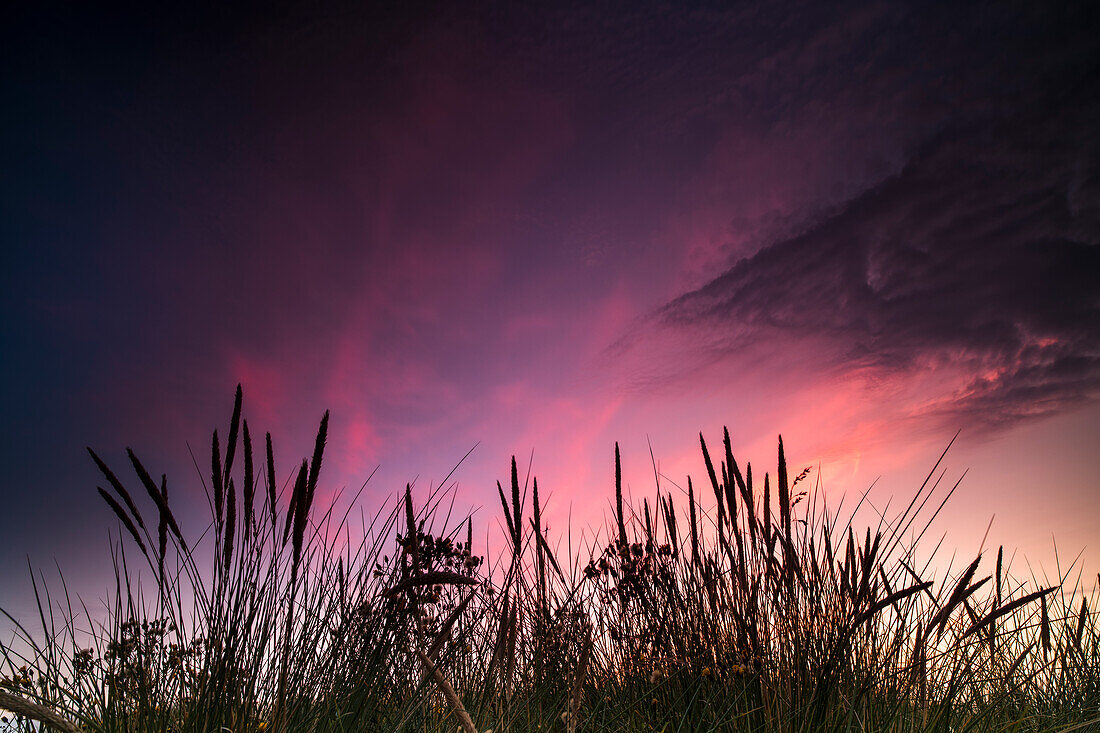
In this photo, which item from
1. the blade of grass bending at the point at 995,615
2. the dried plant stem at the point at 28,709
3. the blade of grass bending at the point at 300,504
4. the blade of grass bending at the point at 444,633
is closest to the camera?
the dried plant stem at the point at 28,709

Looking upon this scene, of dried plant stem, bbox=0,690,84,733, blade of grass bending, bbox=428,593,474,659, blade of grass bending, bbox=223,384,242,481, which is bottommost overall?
dried plant stem, bbox=0,690,84,733

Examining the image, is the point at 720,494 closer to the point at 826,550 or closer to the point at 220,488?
the point at 826,550

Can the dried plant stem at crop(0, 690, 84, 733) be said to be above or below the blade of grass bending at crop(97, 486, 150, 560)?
below

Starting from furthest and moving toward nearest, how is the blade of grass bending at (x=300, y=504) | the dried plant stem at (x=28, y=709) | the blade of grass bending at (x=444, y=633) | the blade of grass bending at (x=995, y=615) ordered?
1. the blade of grass bending at (x=995, y=615)
2. the blade of grass bending at (x=300, y=504)
3. the blade of grass bending at (x=444, y=633)
4. the dried plant stem at (x=28, y=709)

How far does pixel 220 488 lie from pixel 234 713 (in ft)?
2.20

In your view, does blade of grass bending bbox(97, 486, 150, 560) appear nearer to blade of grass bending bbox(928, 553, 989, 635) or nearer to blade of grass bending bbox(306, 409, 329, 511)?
blade of grass bending bbox(306, 409, 329, 511)

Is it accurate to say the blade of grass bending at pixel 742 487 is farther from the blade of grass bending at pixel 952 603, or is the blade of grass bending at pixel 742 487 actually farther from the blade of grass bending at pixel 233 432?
the blade of grass bending at pixel 233 432

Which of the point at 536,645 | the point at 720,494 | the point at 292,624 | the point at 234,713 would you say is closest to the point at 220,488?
the point at 292,624

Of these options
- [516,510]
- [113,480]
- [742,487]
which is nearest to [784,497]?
[742,487]

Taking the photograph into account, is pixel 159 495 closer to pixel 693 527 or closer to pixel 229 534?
pixel 229 534

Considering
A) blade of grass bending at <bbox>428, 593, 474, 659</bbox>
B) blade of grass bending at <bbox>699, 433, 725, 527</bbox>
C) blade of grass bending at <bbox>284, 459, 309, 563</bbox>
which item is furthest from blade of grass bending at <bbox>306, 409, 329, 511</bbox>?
blade of grass bending at <bbox>699, 433, 725, 527</bbox>

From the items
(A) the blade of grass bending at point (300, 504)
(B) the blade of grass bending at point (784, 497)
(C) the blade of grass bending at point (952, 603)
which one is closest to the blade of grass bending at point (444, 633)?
(A) the blade of grass bending at point (300, 504)

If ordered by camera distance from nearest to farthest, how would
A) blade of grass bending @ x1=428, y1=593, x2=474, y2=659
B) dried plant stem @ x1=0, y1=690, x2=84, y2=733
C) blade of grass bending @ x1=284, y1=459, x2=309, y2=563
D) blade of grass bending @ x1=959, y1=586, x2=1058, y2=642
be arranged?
dried plant stem @ x1=0, y1=690, x2=84, y2=733, blade of grass bending @ x1=428, y1=593, x2=474, y2=659, blade of grass bending @ x1=284, y1=459, x2=309, y2=563, blade of grass bending @ x1=959, y1=586, x2=1058, y2=642

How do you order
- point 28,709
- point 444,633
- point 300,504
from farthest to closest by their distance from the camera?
point 300,504
point 444,633
point 28,709
